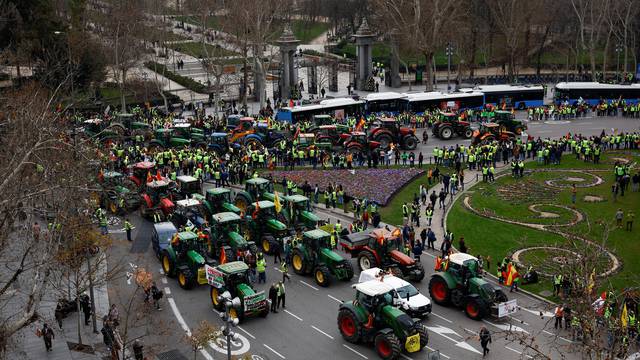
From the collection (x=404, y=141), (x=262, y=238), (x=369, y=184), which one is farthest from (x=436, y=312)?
(x=404, y=141)

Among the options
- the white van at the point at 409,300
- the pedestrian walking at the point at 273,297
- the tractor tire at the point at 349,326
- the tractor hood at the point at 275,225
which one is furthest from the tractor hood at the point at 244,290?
the tractor hood at the point at 275,225

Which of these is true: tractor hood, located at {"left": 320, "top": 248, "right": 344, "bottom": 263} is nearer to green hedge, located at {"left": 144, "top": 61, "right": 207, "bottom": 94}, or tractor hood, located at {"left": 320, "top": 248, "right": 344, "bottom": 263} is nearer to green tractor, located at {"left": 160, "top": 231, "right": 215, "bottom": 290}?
green tractor, located at {"left": 160, "top": 231, "right": 215, "bottom": 290}

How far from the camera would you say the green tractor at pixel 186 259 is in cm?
2725

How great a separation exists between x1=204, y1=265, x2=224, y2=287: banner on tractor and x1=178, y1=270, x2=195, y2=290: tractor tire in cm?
155

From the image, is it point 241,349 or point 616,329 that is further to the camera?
point 241,349

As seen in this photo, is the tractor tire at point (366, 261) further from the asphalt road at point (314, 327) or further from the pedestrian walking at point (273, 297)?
the pedestrian walking at point (273, 297)

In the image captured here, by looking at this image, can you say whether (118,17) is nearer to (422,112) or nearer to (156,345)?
(422,112)

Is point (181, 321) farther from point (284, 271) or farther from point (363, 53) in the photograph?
point (363, 53)

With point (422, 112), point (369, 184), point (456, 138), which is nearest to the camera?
point (369, 184)

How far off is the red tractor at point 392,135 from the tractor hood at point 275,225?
19.1 m

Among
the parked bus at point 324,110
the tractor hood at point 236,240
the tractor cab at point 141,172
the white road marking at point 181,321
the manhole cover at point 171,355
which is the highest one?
the parked bus at point 324,110

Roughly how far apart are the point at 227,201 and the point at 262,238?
372cm

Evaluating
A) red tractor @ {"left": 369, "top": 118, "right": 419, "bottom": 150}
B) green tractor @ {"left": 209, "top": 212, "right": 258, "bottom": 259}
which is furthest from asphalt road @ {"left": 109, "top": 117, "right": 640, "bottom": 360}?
red tractor @ {"left": 369, "top": 118, "right": 419, "bottom": 150}

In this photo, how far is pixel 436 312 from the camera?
25125 mm
